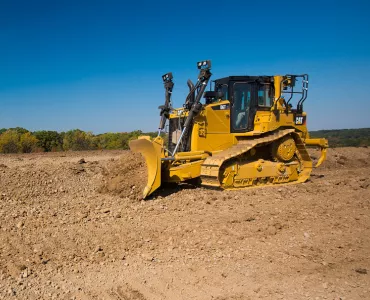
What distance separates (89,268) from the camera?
4.72 m

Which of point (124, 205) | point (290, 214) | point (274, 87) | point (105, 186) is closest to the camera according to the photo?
point (290, 214)

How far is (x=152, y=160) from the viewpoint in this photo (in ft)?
28.1

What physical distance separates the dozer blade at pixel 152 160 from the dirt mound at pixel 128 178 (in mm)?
201

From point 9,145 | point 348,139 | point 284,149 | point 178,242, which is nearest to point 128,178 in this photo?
point 178,242

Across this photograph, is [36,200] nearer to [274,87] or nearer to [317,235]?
[317,235]

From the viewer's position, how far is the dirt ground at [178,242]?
13.9 ft

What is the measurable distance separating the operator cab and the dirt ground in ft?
7.25

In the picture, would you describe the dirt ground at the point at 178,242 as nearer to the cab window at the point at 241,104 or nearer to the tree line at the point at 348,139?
the cab window at the point at 241,104

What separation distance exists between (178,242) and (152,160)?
3.24 metres

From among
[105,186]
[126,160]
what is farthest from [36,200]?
[126,160]

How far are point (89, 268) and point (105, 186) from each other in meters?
4.27

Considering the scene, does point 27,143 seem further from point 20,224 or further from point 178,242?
point 178,242

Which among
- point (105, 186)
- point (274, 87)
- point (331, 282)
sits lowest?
point (331, 282)

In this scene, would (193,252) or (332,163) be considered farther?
(332,163)
